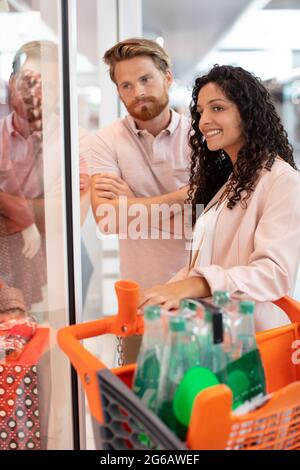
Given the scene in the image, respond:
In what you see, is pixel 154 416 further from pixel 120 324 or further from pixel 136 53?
pixel 136 53

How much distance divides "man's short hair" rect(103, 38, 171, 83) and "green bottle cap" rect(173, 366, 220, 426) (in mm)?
942

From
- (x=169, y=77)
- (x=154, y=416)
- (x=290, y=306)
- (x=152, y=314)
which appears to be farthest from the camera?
(x=169, y=77)

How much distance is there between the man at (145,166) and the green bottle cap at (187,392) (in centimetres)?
70

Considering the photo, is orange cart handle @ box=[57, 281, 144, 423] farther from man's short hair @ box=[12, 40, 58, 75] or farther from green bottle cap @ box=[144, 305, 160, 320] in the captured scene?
man's short hair @ box=[12, 40, 58, 75]

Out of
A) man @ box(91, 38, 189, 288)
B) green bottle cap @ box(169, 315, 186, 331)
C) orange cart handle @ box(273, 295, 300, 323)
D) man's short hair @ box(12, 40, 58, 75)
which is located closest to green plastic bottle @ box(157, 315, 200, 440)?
green bottle cap @ box(169, 315, 186, 331)

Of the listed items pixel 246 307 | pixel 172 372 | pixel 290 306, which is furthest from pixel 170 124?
pixel 172 372

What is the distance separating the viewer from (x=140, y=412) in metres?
0.83

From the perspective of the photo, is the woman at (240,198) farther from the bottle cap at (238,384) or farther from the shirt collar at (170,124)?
the bottle cap at (238,384)

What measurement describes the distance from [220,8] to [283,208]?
76cm

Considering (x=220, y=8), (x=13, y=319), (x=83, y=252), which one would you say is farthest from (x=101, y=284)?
(x=220, y=8)

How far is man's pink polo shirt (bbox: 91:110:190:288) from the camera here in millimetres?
1548

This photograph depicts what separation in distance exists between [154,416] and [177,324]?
15cm

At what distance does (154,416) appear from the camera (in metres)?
0.82

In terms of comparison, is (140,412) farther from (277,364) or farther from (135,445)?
(277,364)
